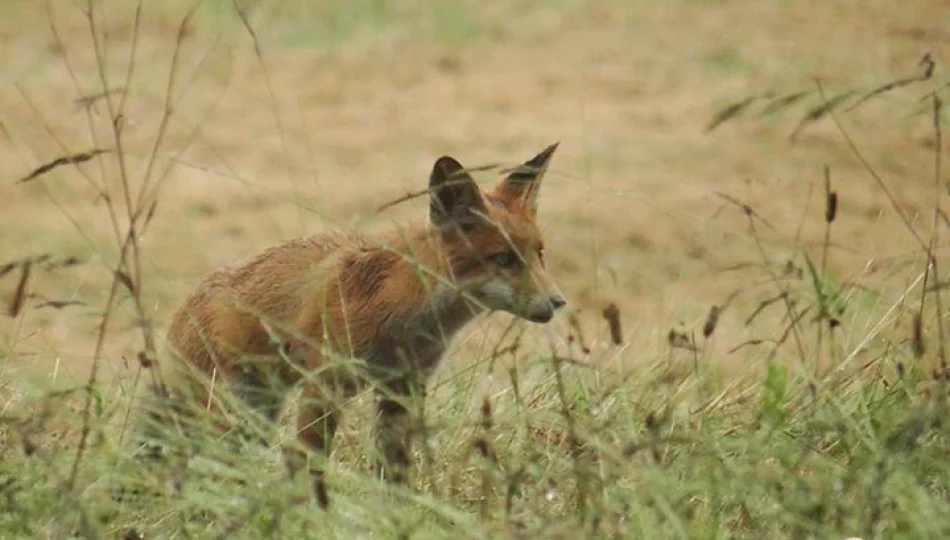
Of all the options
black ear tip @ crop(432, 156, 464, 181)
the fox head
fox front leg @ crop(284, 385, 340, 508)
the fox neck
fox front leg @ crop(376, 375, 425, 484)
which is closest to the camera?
fox front leg @ crop(284, 385, 340, 508)

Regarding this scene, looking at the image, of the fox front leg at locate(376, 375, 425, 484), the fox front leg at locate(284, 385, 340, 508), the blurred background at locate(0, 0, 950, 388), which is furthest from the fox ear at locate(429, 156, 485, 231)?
the blurred background at locate(0, 0, 950, 388)

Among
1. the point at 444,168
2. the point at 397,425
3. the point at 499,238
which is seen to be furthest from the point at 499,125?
the point at 397,425

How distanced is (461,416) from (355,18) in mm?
13010

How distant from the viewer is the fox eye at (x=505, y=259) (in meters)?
7.18

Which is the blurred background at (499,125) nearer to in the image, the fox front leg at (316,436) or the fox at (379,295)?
the fox at (379,295)

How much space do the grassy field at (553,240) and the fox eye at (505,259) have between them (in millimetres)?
220

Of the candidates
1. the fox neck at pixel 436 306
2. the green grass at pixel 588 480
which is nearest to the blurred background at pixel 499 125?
the fox neck at pixel 436 306

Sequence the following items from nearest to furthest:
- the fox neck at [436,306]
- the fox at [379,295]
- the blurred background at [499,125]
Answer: the fox at [379,295]
the fox neck at [436,306]
the blurred background at [499,125]

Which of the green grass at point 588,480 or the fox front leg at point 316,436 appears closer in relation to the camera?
the green grass at point 588,480

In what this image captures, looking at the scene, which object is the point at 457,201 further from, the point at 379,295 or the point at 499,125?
the point at 499,125

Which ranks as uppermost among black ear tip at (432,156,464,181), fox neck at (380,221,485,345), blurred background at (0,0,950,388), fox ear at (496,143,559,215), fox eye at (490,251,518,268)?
black ear tip at (432,156,464,181)

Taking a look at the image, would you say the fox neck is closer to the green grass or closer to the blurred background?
the green grass

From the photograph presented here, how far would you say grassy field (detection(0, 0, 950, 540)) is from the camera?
486 cm

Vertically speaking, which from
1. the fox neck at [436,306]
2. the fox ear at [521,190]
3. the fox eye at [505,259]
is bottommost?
the fox neck at [436,306]
